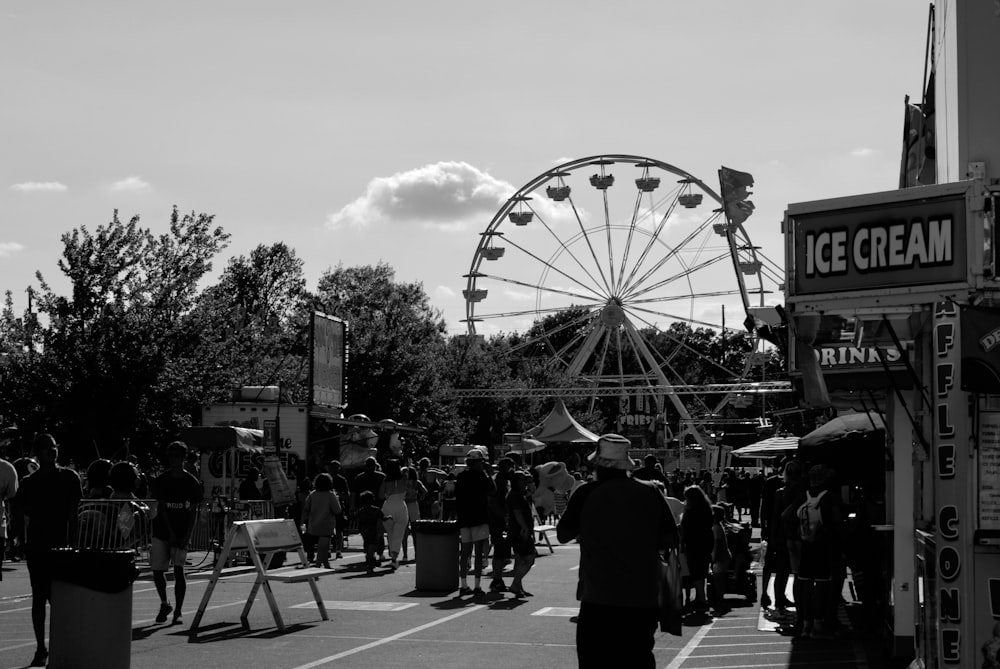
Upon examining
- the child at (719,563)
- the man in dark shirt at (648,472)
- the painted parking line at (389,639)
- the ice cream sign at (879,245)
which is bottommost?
the painted parking line at (389,639)

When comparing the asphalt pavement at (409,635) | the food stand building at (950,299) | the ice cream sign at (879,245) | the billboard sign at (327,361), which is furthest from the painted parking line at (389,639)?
the billboard sign at (327,361)

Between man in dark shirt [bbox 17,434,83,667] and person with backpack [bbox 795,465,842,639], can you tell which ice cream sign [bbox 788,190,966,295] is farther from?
man in dark shirt [bbox 17,434,83,667]

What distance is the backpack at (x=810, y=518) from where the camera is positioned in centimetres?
1181

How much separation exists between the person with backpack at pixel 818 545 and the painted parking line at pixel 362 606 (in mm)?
4739

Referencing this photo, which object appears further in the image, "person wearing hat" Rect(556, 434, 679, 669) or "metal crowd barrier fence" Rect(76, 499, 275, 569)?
"metal crowd barrier fence" Rect(76, 499, 275, 569)

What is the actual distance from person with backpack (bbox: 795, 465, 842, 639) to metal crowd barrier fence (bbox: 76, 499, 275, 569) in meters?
6.05

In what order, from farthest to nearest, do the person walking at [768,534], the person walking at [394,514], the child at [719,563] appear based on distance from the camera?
1. the person walking at [394,514]
2. the child at [719,563]
3. the person walking at [768,534]

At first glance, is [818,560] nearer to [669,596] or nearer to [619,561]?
[669,596]

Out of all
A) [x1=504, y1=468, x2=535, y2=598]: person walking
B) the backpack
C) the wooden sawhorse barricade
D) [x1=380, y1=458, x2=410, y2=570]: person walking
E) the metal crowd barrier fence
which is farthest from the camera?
[x1=380, y1=458, x2=410, y2=570]: person walking

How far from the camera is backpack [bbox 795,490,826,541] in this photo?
11812mm

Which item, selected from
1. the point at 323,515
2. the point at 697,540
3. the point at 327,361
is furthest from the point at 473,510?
the point at 327,361

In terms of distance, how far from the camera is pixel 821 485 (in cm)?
1208

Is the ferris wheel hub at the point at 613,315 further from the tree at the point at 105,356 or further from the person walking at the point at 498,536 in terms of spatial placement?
the person walking at the point at 498,536

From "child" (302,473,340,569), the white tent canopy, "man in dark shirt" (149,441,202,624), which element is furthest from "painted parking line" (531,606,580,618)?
the white tent canopy
